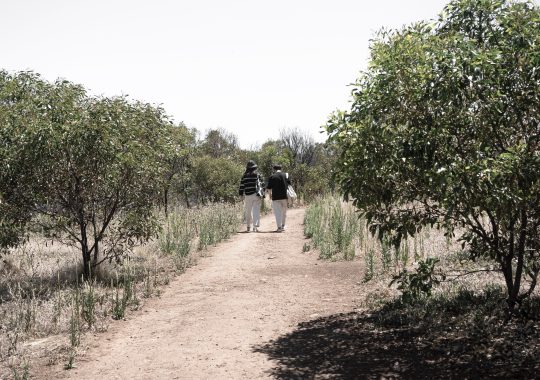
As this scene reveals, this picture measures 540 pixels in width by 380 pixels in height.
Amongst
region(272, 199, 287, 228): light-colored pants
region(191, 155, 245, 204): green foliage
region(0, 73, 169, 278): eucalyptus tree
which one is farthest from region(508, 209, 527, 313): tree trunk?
region(191, 155, 245, 204): green foliage

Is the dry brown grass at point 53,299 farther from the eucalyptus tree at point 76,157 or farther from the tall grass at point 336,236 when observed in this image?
the tall grass at point 336,236

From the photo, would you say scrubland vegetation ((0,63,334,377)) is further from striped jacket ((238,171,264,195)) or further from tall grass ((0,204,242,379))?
striped jacket ((238,171,264,195))

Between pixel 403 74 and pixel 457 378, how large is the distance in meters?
2.71

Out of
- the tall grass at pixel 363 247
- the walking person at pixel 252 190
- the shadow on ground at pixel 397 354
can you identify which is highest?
the walking person at pixel 252 190

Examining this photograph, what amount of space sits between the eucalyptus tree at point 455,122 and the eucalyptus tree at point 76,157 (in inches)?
167

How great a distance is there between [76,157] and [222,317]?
3545 mm

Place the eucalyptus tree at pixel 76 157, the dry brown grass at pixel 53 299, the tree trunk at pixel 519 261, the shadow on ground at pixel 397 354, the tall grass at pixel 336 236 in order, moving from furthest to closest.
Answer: the tall grass at pixel 336 236 < the eucalyptus tree at pixel 76 157 < the dry brown grass at pixel 53 299 < the tree trunk at pixel 519 261 < the shadow on ground at pixel 397 354

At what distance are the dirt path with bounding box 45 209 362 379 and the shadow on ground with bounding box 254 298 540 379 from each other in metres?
0.32

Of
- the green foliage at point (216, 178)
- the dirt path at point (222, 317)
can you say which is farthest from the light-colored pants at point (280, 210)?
the green foliage at point (216, 178)

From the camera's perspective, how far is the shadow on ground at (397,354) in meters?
4.53

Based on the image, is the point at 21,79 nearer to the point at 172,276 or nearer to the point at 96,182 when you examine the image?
the point at 96,182

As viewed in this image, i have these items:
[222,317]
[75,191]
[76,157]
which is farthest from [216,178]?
[222,317]

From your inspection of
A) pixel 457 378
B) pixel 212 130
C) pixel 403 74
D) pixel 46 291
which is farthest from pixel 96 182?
pixel 212 130

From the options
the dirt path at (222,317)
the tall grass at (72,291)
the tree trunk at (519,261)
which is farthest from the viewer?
the tall grass at (72,291)
